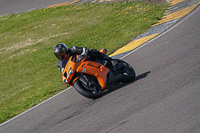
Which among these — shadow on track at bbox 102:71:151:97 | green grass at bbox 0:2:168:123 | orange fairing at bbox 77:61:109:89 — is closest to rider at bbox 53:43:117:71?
orange fairing at bbox 77:61:109:89

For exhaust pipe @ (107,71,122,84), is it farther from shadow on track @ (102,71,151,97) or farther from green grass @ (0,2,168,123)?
green grass @ (0,2,168,123)

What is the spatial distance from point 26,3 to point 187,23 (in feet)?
45.7

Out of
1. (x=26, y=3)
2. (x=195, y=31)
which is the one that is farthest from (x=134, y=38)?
(x=26, y=3)

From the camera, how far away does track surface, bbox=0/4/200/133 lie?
5848mm

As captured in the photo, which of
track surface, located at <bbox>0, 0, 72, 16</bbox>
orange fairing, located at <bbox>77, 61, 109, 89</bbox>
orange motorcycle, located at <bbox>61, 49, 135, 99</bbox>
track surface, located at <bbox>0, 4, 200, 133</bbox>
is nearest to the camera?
track surface, located at <bbox>0, 4, 200, 133</bbox>

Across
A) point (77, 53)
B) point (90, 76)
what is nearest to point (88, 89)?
point (90, 76)

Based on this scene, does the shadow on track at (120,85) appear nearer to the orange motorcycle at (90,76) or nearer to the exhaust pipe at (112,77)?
the orange motorcycle at (90,76)

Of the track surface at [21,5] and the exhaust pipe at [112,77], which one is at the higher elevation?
the track surface at [21,5]

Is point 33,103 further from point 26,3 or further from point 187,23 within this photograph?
point 26,3

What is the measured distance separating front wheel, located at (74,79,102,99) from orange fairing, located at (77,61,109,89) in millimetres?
170

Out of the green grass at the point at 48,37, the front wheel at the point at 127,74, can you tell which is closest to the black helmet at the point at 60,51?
the front wheel at the point at 127,74

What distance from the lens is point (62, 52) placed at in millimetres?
8086

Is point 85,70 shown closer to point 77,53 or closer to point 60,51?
point 77,53

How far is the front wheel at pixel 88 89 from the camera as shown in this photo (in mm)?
7609
